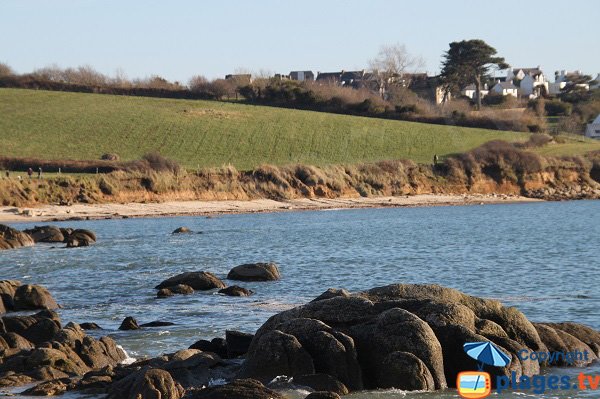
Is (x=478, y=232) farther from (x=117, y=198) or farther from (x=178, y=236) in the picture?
(x=117, y=198)

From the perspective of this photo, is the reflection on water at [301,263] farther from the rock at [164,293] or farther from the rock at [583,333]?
the rock at [583,333]

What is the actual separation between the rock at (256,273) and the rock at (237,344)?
14.2 meters

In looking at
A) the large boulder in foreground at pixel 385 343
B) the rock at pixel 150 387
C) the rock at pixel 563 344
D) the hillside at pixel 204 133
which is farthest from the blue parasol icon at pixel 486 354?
the hillside at pixel 204 133

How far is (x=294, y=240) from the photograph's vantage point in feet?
172

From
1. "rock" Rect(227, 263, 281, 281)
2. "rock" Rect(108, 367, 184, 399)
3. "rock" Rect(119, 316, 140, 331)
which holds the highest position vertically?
"rock" Rect(108, 367, 184, 399)

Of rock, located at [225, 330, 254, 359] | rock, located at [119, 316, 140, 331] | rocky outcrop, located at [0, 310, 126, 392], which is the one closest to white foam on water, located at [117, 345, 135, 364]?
rocky outcrop, located at [0, 310, 126, 392]

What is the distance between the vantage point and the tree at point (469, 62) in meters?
129

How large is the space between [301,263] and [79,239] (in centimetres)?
1428

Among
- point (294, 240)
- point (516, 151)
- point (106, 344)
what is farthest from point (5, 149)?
point (106, 344)

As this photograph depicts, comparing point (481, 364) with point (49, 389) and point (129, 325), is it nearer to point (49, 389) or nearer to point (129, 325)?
point (49, 389)

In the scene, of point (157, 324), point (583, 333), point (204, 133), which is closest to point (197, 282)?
point (157, 324)

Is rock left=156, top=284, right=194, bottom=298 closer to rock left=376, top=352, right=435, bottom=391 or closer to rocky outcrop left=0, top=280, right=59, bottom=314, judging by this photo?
rocky outcrop left=0, top=280, right=59, bottom=314

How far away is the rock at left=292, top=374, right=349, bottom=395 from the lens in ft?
50.6

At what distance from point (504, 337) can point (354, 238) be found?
3693 centimetres
